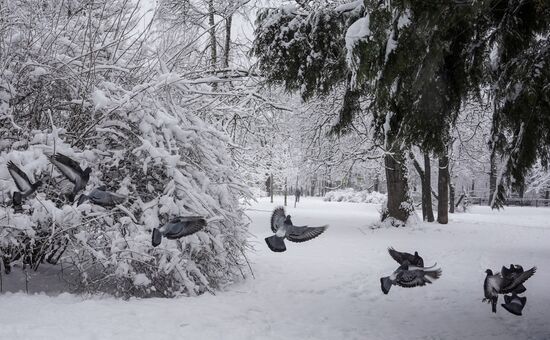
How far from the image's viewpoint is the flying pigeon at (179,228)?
3283 millimetres

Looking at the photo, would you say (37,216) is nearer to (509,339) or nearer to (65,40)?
(65,40)

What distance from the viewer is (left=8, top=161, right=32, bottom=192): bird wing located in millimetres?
3271

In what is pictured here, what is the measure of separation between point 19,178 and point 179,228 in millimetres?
1246

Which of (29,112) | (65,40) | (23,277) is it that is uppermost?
(65,40)

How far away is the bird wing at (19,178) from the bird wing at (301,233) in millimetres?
1902

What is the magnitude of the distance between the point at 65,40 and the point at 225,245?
2939mm

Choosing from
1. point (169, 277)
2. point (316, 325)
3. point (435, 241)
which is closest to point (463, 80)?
point (316, 325)

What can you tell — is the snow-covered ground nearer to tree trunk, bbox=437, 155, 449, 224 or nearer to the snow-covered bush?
tree trunk, bbox=437, 155, 449, 224

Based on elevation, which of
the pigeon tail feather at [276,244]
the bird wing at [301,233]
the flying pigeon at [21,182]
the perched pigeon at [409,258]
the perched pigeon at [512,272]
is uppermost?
the flying pigeon at [21,182]

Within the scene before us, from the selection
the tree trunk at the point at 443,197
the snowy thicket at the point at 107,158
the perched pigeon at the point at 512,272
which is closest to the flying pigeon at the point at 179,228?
the snowy thicket at the point at 107,158

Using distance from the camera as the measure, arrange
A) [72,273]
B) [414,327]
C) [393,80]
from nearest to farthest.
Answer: [393,80]
[414,327]
[72,273]

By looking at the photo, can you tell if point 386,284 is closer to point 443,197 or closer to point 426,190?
point 443,197

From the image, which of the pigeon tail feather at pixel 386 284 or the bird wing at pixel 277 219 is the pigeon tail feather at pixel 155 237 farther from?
the pigeon tail feather at pixel 386 284

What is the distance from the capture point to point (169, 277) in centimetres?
478
